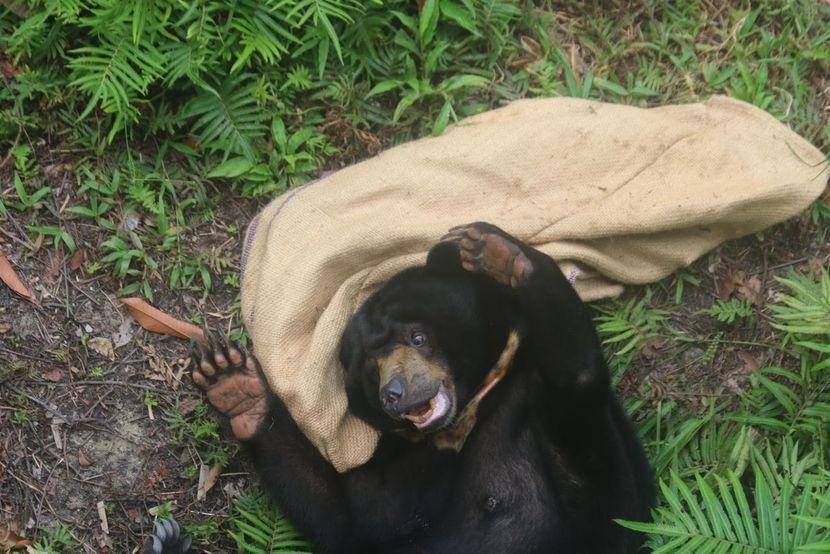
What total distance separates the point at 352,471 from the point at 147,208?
71.1 inches

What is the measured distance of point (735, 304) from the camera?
481 centimetres

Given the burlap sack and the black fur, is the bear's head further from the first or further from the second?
the burlap sack

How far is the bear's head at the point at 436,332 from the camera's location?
4.09m

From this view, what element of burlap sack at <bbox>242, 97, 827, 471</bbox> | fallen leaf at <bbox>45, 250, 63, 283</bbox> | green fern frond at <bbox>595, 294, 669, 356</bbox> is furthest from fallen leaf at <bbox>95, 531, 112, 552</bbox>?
green fern frond at <bbox>595, 294, 669, 356</bbox>

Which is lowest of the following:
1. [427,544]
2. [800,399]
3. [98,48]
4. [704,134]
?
[427,544]

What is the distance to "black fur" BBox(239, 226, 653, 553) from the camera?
401 cm

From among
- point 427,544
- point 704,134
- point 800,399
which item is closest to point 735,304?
point 800,399

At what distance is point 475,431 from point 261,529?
1.28 metres

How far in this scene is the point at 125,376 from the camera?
4758 mm

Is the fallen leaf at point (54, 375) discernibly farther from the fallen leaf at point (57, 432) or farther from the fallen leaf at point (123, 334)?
the fallen leaf at point (123, 334)

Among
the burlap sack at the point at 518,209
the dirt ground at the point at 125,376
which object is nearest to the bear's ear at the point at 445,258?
the burlap sack at the point at 518,209

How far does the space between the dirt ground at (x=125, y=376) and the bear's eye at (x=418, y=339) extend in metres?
1.24

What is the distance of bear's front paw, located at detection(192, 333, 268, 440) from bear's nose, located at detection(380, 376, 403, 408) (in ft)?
2.91

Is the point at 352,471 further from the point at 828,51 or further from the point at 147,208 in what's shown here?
the point at 828,51
